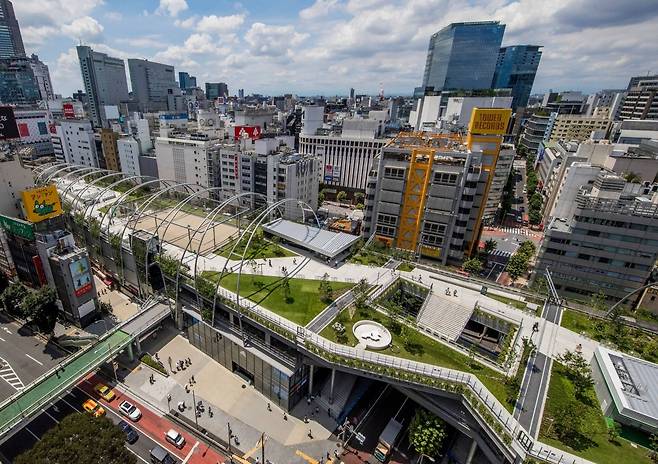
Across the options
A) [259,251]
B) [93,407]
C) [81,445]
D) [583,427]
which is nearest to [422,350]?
[583,427]

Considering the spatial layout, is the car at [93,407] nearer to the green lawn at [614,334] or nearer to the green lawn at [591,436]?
the green lawn at [591,436]

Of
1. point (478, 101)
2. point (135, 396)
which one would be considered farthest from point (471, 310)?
point (478, 101)

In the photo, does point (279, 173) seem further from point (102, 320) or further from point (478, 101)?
point (478, 101)

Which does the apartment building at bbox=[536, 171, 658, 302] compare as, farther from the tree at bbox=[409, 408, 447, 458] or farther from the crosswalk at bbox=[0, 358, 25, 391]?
the crosswalk at bbox=[0, 358, 25, 391]

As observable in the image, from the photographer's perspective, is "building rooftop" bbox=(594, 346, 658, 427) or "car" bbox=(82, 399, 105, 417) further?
"car" bbox=(82, 399, 105, 417)

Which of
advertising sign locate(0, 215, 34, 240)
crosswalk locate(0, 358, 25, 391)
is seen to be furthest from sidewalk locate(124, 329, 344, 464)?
advertising sign locate(0, 215, 34, 240)

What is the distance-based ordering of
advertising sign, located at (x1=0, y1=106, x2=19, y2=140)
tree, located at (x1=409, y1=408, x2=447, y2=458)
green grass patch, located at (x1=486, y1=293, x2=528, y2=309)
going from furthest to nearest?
advertising sign, located at (x1=0, y1=106, x2=19, y2=140) < green grass patch, located at (x1=486, y1=293, x2=528, y2=309) < tree, located at (x1=409, y1=408, x2=447, y2=458)

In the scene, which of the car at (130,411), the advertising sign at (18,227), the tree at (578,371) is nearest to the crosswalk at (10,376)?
the car at (130,411)

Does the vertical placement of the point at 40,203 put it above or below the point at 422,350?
above

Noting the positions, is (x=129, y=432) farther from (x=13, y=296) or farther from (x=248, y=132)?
(x=248, y=132)
